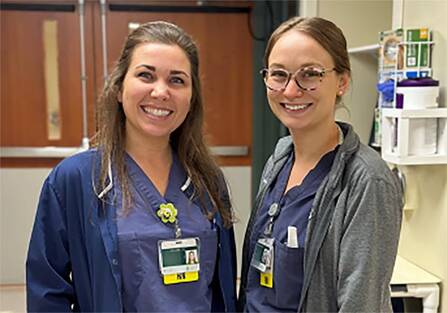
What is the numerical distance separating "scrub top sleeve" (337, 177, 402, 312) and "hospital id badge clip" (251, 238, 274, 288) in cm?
20

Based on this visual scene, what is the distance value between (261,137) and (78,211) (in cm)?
230

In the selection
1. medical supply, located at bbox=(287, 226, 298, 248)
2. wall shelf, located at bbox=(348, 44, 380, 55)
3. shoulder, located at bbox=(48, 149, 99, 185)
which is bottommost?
medical supply, located at bbox=(287, 226, 298, 248)

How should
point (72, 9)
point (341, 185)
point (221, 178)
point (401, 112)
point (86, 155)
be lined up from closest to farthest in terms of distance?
point (341, 185) < point (86, 155) < point (221, 178) < point (401, 112) < point (72, 9)

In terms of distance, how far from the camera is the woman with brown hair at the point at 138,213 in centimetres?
128

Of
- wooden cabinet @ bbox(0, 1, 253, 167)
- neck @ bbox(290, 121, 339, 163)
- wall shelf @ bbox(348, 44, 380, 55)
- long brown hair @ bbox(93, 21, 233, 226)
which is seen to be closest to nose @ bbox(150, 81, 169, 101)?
long brown hair @ bbox(93, 21, 233, 226)

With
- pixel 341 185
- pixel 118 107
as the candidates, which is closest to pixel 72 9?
pixel 118 107

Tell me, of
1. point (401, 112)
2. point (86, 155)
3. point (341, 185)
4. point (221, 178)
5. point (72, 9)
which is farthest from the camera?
point (72, 9)

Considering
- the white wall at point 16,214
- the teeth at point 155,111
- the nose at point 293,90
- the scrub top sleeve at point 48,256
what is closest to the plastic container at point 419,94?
the nose at point 293,90

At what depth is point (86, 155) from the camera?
1354 millimetres

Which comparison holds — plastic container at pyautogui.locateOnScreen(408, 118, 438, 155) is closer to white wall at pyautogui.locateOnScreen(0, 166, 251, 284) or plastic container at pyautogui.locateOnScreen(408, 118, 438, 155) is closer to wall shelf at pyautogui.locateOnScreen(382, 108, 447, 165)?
wall shelf at pyautogui.locateOnScreen(382, 108, 447, 165)

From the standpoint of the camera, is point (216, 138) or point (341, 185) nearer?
point (341, 185)

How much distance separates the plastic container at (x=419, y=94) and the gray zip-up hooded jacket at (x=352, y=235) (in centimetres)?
63

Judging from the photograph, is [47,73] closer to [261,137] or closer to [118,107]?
[261,137]

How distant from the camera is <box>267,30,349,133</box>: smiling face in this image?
124 centimetres
